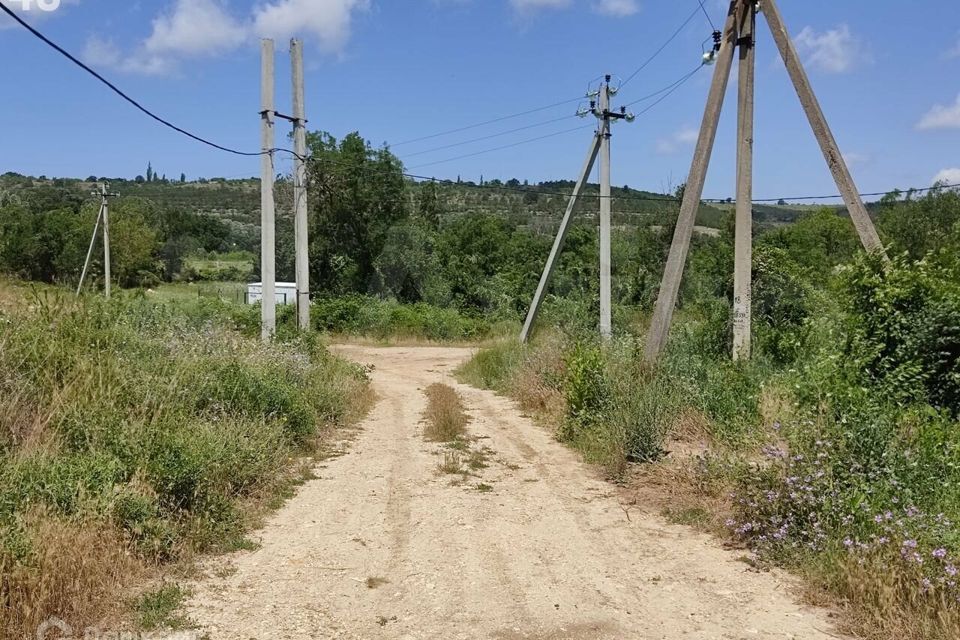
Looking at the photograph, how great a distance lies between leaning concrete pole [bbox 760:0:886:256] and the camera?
948cm

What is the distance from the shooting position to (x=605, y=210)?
52.1 ft

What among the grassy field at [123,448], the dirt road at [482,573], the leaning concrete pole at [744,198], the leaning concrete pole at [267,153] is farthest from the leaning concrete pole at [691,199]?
the leaning concrete pole at [267,153]

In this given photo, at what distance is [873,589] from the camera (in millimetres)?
4172

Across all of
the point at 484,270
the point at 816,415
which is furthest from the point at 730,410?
the point at 484,270

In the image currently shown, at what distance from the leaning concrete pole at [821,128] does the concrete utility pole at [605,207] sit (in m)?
6.36

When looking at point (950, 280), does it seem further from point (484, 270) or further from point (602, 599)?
point (484, 270)

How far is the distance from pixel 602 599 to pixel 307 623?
1.89 metres

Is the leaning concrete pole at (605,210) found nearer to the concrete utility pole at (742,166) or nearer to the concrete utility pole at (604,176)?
the concrete utility pole at (604,176)

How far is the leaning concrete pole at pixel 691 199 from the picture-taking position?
31.8ft

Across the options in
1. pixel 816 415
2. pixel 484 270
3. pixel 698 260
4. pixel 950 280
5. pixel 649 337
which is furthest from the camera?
pixel 484 270

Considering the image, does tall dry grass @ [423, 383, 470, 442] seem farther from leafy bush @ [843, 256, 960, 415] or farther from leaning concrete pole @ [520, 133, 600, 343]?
leafy bush @ [843, 256, 960, 415]

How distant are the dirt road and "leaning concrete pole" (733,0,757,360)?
402cm

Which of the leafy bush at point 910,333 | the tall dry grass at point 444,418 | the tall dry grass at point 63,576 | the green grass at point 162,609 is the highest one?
the leafy bush at point 910,333

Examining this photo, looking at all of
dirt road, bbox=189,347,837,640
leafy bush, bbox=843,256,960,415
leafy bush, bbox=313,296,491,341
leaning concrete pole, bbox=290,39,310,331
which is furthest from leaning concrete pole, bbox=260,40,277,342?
leafy bush, bbox=313,296,491,341
